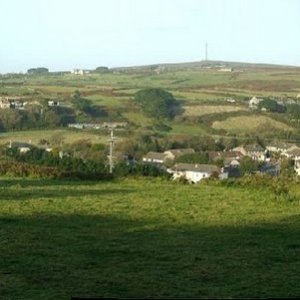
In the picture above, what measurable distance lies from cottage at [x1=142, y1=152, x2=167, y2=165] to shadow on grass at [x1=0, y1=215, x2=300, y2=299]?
21.0 metres

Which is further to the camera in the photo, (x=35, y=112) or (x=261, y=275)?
(x=35, y=112)

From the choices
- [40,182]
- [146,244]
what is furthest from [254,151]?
[146,244]

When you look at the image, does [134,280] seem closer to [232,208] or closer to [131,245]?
[131,245]

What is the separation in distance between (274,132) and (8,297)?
4131cm

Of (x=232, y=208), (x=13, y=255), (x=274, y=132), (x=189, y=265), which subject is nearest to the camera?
(x=189, y=265)

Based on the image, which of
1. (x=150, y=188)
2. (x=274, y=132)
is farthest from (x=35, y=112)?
(x=150, y=188)

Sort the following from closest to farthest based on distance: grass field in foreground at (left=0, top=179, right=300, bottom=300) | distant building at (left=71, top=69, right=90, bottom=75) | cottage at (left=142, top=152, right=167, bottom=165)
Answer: grass field in foreground at (left=0, top=179, right=300, bottom=300), cottage at (left=142, top=152, right=167, bottom=165), distant building at (left=71, top=69, right=90, bottom=75)

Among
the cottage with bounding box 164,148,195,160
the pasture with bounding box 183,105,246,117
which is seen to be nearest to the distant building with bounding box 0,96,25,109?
the pasture with bounding box 183,105,246,117

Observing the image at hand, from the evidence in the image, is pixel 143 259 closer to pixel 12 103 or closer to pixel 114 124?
pixel 114 124

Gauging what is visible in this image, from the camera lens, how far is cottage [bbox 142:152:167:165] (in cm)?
3450

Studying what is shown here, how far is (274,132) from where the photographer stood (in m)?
47.5

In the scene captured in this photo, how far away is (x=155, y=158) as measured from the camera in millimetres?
35469

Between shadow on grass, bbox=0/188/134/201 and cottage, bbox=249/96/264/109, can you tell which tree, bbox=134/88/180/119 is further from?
shadow on grass, bbox=0/188/134/201

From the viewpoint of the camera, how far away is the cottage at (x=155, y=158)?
34.5 m
